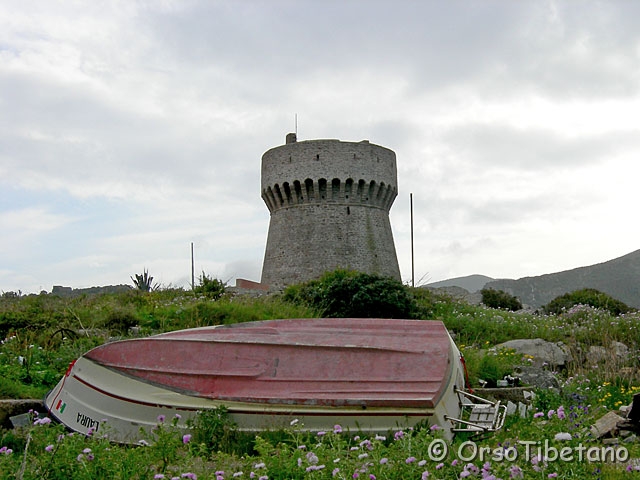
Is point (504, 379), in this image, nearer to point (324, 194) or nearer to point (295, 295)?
point (295, 295)

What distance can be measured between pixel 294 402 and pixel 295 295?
9.85 meters

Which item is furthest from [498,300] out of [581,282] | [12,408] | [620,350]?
[581,282]

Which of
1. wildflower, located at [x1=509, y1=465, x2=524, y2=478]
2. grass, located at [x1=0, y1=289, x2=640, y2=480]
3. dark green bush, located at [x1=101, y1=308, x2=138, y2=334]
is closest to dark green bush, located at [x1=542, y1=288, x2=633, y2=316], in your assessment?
grass, located at [x1=0, y1=289, x2=640, y2=480]

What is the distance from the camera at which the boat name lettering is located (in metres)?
5.74

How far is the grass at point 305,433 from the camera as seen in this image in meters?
3.40

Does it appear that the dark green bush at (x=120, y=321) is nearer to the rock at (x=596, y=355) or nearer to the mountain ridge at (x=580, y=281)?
the rock at (x=596, y=355)

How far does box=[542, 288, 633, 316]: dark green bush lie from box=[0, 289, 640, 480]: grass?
616 centimetres

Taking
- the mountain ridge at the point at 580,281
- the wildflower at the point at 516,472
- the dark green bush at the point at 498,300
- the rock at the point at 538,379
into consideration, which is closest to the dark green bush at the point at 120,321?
the rock at the point at 538,379

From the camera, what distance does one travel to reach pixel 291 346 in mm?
5789

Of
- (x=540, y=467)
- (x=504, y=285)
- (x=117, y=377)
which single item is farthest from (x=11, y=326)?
(x=504, y=285)

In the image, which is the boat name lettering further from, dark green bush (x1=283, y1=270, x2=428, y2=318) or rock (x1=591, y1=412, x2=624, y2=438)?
dark green bush (x1=283, y1=270, x2=428, y2=318)

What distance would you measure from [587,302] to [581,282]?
3282cm

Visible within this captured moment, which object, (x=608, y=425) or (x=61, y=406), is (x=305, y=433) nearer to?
(x=61, y=406)

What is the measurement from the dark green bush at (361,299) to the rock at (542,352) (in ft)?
10.6
